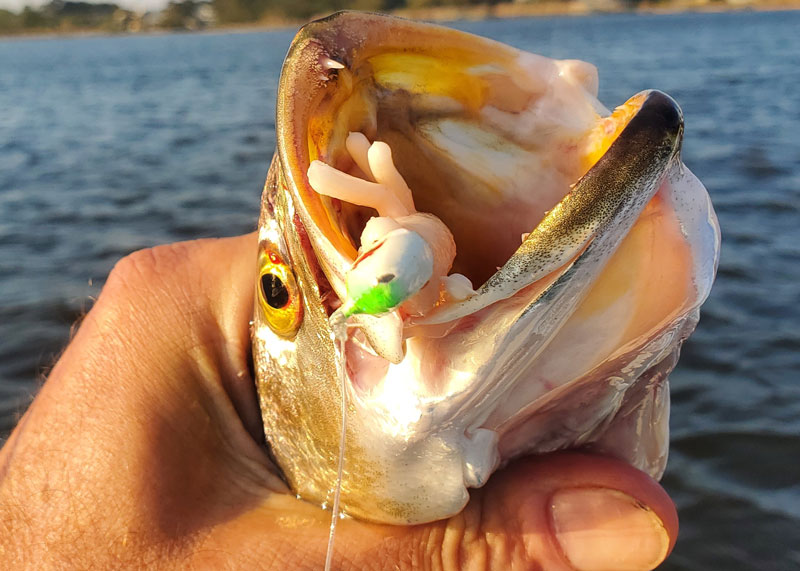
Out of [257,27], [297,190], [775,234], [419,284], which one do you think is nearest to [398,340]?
[419,284]

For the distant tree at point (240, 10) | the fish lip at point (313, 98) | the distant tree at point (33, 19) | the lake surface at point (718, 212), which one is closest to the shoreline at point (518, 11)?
the distant tree at point (240, 10)

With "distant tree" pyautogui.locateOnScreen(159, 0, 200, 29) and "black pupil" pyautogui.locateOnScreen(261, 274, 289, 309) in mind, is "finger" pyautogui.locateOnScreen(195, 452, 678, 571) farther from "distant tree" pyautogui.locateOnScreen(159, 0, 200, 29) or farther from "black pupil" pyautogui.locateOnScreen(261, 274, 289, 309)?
"distant tree" pyautogui.locateOnScreen(159, 0, 200, 29)

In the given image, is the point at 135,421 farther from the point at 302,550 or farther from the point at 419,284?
the point at 419,284

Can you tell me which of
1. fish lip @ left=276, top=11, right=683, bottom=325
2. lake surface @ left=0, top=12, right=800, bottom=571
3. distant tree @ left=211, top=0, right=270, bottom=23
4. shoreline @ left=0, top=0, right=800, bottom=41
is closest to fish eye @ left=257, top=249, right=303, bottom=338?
fish lip @ left=276, top=11, right=683, bottom=325

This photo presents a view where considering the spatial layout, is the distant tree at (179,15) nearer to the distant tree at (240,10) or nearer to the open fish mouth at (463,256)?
the distant tree at (240,10)

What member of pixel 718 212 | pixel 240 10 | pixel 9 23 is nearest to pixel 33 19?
pixel 9 23
